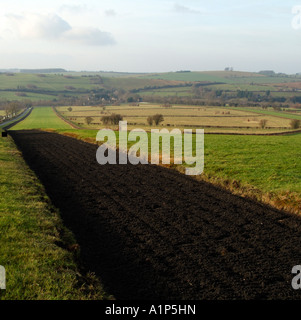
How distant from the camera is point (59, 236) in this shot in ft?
40.2

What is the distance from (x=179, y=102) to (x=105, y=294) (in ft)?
568

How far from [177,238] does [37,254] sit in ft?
16.6

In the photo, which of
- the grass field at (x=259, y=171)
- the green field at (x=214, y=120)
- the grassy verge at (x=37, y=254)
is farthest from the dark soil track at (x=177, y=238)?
the green field at (x=214, y=120)

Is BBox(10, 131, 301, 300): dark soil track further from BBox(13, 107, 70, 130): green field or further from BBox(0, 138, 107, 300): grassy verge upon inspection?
BBox(13, 107, 70, 130): green field

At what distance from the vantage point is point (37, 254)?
10.3m

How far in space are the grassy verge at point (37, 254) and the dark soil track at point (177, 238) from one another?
0.67 meters

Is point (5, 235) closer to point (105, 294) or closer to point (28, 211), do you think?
point (28, 211)

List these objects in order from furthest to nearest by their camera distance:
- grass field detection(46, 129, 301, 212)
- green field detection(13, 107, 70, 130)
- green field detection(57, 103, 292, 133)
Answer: green field detection(13, 107, 70, 130)
green field detection(57, 103, 292, 133)
grass field detection(46, 129, 301, 212)

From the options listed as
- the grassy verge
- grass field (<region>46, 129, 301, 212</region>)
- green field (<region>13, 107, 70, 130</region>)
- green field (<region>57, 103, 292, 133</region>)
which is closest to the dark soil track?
the grassy verge

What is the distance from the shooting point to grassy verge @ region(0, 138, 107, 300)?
8422 millimetres

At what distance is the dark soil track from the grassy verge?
672 millimetres

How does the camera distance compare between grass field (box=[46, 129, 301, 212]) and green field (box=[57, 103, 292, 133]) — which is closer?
grass field (box=[46, 129, 301, 212])

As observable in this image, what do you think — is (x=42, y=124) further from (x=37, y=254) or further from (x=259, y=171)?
(x=37, y=254)

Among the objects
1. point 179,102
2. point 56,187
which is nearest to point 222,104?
point 179,102
